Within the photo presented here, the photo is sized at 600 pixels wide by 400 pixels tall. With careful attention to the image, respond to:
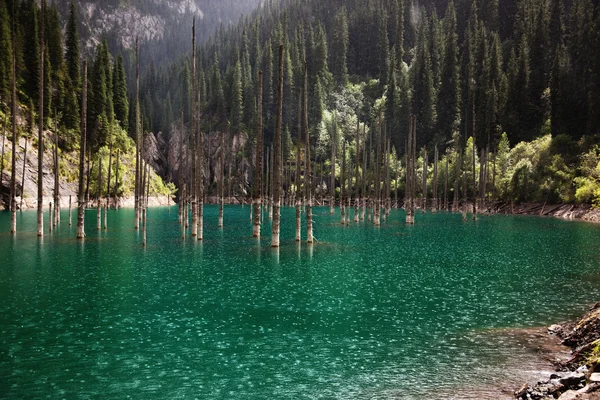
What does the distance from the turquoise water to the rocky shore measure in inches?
60.1

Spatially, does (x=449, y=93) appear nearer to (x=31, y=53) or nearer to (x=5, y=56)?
(x=31, y=53)

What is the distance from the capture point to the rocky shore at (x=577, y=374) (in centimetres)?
1066

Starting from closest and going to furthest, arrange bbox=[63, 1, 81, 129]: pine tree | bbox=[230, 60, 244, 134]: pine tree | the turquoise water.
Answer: the turquoise water → bbox=[63, 1, 81, 129]: pine tree → bbox=[230, 60, 244, 134]: pine tree

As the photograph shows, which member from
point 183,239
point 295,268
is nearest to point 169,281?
point 295,268

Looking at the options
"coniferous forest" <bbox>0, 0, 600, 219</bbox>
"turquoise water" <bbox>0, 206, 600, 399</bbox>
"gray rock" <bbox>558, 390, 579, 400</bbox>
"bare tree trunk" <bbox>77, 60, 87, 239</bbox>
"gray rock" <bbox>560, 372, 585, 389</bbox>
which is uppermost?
"coniferous forest" <bbox>0, 0, 600, 219</bbox>

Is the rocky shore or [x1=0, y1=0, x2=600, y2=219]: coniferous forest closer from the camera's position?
the rocky shore

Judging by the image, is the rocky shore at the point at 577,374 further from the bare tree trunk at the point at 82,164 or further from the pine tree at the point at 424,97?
the pine tree at the point at 424,97

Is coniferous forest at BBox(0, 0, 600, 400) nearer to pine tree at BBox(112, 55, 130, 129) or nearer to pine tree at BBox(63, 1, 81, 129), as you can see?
pine tree at BBox(63, 1, 81, 129)

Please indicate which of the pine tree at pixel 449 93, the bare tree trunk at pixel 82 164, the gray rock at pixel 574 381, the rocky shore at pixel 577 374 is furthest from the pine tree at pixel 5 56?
the pine tree at pixel 449 93

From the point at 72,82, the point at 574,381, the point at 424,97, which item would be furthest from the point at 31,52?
the point at 574,381

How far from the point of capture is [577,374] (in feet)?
40.4

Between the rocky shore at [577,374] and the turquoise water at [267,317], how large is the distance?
153 cm

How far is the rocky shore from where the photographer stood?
10664mm

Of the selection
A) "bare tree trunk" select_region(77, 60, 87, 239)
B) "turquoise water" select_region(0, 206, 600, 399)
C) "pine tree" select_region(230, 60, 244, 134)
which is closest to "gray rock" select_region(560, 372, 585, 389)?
"turquoise water" select_region(0, 206, 600, 399)
